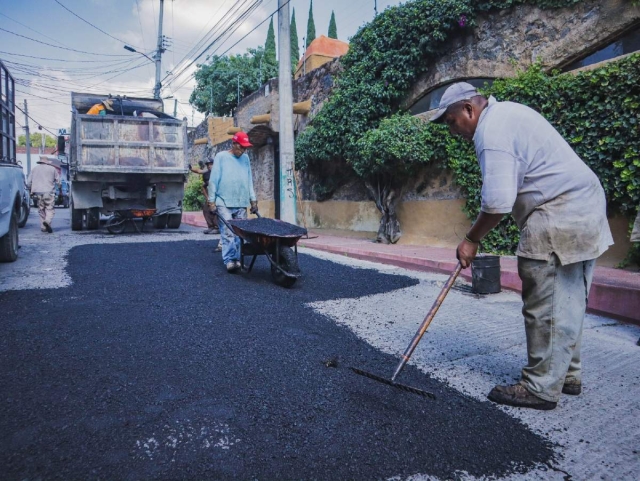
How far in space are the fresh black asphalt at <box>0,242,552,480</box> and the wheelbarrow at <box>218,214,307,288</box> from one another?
39.4 inches

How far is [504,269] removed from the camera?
532cm

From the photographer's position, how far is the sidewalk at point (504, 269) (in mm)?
4016

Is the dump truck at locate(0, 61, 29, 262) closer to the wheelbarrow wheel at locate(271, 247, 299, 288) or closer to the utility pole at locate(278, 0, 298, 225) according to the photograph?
the wheelbarrow wheel at locate(271, 247, 299, 288)

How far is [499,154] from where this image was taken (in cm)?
213

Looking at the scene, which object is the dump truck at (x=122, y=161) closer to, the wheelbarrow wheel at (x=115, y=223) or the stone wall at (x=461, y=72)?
the wheelbarrow wheel at (x=115, y=223)

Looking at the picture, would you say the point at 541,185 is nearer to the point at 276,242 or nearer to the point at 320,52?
the point at 276,242

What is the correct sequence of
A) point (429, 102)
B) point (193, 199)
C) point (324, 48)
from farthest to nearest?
1. point (193, 199)
2. point (324, 48)
3. point (429, 102)

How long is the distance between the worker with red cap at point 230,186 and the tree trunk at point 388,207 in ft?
12.1

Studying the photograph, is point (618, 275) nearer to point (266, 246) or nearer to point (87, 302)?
point (266, 246)

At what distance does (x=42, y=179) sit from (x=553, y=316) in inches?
443

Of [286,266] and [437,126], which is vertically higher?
[437,126]

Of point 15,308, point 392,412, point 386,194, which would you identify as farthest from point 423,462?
point 386,194

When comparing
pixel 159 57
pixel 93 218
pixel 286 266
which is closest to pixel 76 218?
pixel 93 218

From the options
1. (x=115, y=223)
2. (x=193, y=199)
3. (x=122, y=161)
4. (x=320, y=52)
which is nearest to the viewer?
(x=122, y=161)
